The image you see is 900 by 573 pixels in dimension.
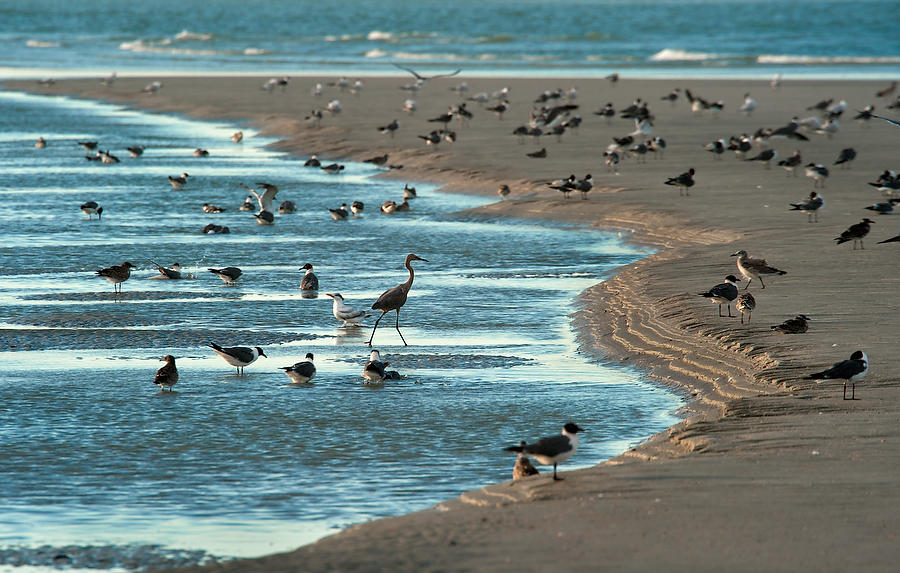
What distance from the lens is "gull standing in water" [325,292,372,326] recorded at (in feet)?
52.9

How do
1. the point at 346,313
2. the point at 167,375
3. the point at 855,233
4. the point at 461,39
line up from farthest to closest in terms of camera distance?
the point at 461,39, the point at 855,233, the point at 346,313, the point at 167,375

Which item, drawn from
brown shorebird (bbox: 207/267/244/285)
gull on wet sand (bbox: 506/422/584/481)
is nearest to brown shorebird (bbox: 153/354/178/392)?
gull on wet sand (bbox: 506/422/584/481)

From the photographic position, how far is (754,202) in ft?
80.2

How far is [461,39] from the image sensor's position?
108 metres

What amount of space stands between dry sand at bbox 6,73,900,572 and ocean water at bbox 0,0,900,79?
4086 cm

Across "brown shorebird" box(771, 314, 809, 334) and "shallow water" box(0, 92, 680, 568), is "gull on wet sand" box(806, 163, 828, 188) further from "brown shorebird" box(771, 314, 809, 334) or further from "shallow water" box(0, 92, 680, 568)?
"brown shorebird" box(771, 314, 809, 334)

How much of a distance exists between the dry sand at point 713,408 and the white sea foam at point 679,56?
49368mm

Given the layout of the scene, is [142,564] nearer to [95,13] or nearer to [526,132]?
[526,132]

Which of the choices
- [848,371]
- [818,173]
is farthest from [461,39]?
[848,371]

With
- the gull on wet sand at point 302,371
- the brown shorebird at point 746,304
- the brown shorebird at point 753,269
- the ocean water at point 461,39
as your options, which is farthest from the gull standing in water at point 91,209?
the ocean water at point 461,39

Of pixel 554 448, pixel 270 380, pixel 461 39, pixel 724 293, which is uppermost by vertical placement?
pixel 461 39

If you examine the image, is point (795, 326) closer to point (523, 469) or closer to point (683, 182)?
point (523, 469)

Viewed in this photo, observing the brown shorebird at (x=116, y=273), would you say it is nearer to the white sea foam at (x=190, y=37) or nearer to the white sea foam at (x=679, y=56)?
the white sea foam at (x=679, y=56)

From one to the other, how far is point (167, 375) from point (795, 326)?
6.67 metres
